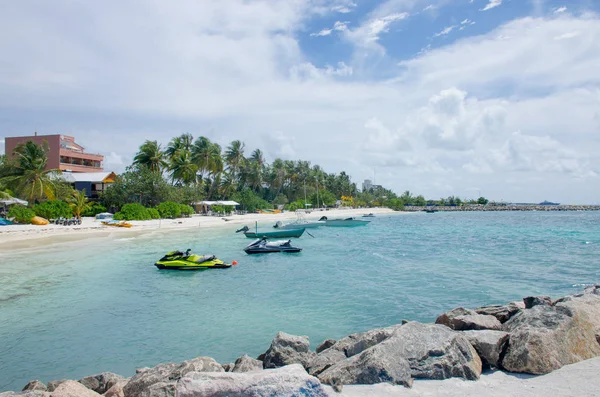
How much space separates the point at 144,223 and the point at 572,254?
136 feet

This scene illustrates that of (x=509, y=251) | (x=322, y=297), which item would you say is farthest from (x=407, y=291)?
(x=509, y=251)

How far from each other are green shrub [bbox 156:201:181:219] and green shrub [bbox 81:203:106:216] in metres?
7.13

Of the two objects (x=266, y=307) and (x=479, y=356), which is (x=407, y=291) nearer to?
(x=266, y=307)

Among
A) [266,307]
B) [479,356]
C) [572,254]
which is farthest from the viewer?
[572,254]

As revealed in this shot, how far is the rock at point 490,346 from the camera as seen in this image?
5.96 meters

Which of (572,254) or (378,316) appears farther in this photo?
(572,254)

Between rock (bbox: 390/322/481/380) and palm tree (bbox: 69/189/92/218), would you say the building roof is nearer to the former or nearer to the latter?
palm tree (bbox: 69/189/92/218)

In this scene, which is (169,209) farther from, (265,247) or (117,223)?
(265,247)

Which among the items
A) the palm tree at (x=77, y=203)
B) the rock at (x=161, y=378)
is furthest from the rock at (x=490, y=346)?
the palm tree at (x=77, y=203)

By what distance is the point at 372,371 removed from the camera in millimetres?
5293

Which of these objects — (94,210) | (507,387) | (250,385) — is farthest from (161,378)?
(94,210)

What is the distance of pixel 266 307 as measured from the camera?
541 inches

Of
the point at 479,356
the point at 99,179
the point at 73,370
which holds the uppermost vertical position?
the point at 99,179

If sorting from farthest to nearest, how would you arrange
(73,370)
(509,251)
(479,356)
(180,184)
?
(180,184), (509,251), (73,370), (479,356)
